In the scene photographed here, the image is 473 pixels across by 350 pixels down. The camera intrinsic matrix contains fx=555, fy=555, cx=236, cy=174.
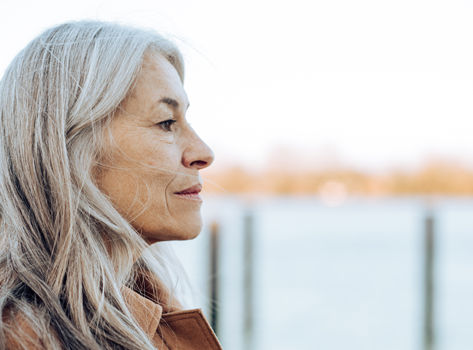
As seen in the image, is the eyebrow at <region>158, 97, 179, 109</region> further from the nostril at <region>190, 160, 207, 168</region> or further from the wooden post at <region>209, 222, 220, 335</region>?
A: the wooden post at <region>209, 222, 220, 335</region>

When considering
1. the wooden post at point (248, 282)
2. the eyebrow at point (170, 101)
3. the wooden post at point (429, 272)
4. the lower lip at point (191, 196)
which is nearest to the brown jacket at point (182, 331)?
the lower lip at point (191, 196)

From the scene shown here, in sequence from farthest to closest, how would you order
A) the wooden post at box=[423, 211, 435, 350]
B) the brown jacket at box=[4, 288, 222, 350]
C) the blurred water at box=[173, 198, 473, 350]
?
the wooden post at box=[423, 211, 435, 350]
the blurred water at box=[173, 198, 473, 350]
the brown jacket at box=[4, 288, 222, 350]

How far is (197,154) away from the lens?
157 centimetres

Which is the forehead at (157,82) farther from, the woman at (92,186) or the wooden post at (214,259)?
the wooden post at (214,259)

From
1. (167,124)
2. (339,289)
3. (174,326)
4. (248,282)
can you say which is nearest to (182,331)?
(174,326)

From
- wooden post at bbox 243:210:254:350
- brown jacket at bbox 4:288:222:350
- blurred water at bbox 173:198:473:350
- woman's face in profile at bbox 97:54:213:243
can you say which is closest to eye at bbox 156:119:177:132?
woman's face in profile at bbox 97:54:213:243

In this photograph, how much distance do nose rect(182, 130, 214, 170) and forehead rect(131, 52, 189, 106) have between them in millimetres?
119

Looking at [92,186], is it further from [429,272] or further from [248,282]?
[248,282]

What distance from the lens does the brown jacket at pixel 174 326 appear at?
1.42 m

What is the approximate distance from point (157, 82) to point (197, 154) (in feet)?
0.75

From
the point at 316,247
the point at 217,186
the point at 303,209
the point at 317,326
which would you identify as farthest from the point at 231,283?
the point at 303,209

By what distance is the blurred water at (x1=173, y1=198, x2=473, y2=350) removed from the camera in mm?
7336

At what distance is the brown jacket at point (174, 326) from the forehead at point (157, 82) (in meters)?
0.53

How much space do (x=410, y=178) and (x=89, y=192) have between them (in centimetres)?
4346
